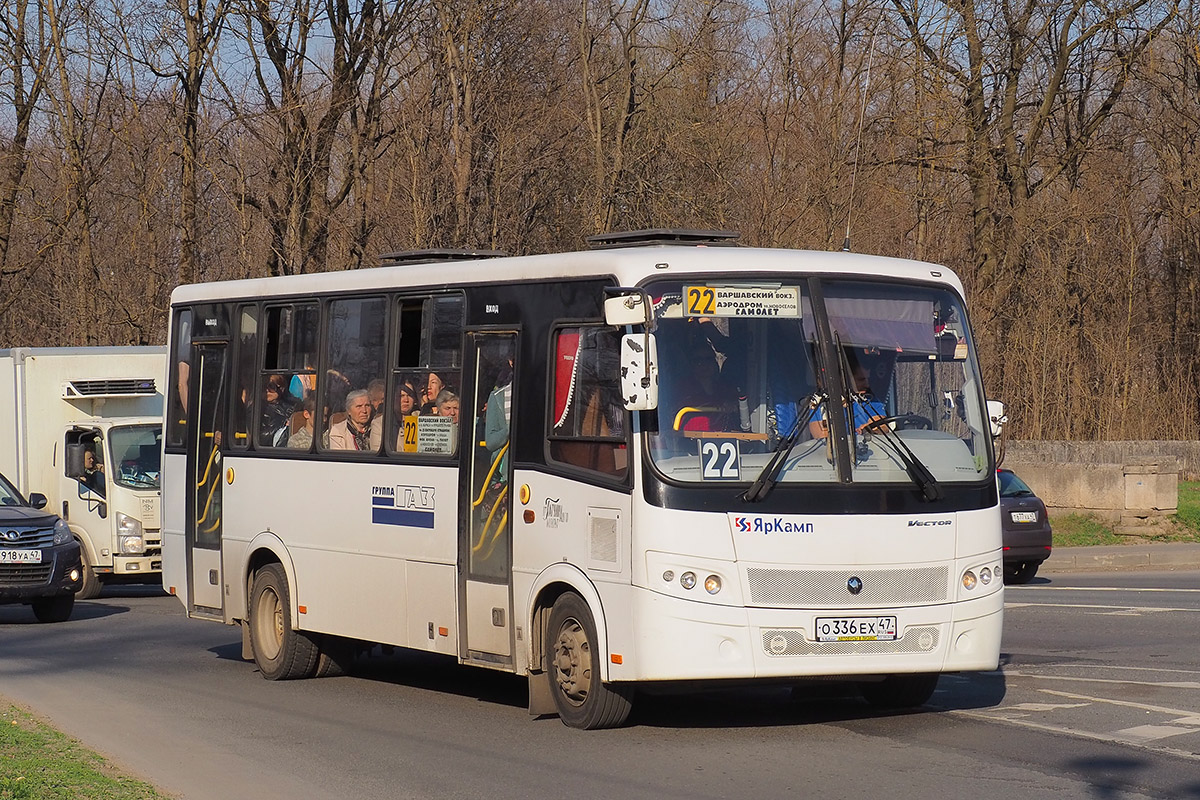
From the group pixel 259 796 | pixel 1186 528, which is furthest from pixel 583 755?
pixel 1186 528

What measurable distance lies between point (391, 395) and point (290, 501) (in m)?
1.67

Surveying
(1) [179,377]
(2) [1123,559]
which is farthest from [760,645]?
(2) [1123,559]

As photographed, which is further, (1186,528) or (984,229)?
(984,229)

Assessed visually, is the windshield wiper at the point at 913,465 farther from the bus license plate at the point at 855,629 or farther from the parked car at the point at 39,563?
the parked car at the point at 39,563

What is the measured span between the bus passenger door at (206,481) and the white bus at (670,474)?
90.2 inches

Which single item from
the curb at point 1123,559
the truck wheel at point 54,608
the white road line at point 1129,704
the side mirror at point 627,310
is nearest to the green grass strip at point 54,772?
the side mirror at point 627,310

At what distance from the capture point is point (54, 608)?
19578 mm

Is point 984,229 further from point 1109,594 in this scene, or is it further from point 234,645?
point 234,645

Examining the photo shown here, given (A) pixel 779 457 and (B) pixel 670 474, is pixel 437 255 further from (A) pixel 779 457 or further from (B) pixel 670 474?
(A) pixel 779 457

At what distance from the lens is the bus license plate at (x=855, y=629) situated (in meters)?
9.82

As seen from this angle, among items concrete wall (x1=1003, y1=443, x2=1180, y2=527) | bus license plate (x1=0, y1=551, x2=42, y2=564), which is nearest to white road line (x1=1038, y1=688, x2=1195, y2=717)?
bus license plate (x1=0, y1=551, x2=42, y2=564)

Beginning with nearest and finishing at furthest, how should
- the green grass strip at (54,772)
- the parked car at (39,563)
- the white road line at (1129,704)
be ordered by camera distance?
the green grass strip at (54,772) → the white road line at (1129,704) → the parked car at (39,563)

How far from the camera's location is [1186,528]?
29859 mm

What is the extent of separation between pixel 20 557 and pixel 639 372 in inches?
457
